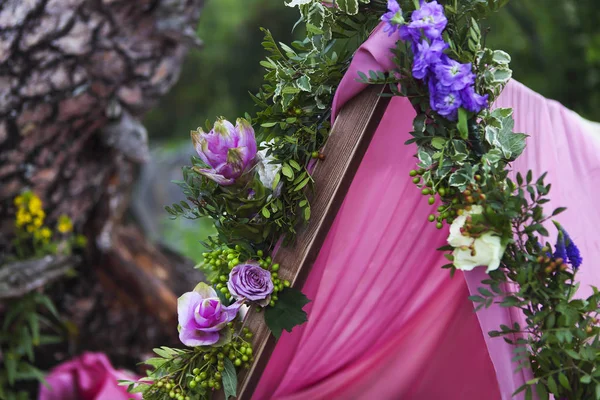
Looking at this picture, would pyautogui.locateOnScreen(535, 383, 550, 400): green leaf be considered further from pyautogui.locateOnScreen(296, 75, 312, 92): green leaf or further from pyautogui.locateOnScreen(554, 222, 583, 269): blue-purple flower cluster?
pyautogui.locateOnScreen(296, 75, 312, 92): green leaf

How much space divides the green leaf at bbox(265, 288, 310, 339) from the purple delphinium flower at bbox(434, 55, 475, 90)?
15.8 inches

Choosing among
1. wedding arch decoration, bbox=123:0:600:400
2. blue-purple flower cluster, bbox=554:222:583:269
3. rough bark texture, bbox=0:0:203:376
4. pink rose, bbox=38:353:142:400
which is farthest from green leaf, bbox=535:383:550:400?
rough bark texture, bbox=0:0:203:376

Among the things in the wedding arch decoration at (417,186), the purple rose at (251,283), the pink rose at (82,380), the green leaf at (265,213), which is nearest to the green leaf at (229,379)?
the wedding arch decoration at (417,186)

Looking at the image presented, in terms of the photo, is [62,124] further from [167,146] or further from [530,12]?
[167,146]

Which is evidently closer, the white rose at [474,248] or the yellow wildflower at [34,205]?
the white rose at [474,248]

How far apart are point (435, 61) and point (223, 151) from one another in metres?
0.35

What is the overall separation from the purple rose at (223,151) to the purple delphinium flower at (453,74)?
0.31 metres

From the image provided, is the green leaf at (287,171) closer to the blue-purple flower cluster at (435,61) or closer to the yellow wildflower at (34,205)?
the blue-purple flower cluster at (435,61)

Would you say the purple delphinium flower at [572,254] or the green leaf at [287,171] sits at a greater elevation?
the purple delphinium flower at [572,254]

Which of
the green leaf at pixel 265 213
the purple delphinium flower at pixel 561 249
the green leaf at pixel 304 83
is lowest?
the green leaf at pixel 265 213

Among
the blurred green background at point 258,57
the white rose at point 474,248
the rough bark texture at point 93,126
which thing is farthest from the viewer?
the blurred green background at point 258,57

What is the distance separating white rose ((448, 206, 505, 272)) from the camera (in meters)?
0.89

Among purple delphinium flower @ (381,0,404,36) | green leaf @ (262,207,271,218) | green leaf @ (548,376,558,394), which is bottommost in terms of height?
green leaf @ (548,376,558,394)

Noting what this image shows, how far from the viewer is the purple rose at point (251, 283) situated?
3.20 feet
